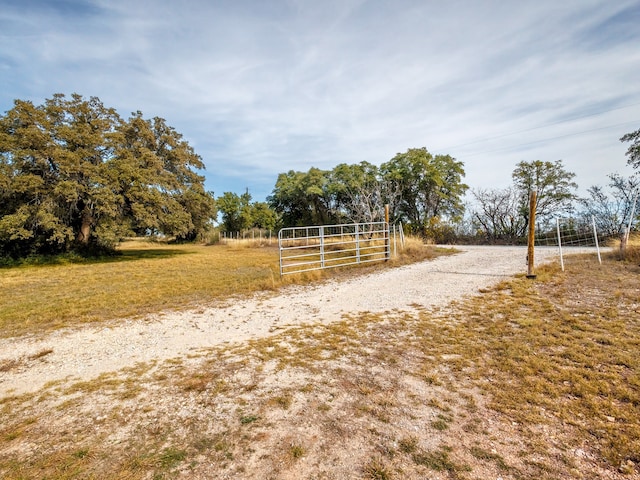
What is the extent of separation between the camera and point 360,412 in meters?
2.19

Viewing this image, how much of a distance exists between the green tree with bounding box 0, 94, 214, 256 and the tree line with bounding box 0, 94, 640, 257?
0.14ft

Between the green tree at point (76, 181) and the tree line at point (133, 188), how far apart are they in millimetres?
43

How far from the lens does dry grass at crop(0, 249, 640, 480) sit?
5.59ft

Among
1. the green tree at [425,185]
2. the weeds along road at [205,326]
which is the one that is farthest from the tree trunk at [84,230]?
the green tree at [425,185]

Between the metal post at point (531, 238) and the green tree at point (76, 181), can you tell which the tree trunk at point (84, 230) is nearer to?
the green tree at point (76, 181)

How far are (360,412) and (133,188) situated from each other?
15.0m

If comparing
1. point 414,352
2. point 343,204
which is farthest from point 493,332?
point 343,204

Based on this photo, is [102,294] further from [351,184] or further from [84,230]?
[351,184]

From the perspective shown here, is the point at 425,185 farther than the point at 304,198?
No

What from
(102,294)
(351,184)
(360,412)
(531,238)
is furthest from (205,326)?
(351,184)

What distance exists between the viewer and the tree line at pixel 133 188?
12.2m

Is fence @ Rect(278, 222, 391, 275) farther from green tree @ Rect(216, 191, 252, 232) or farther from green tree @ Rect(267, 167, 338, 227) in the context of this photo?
green tree @ Rect(216, 191, 252, 232)

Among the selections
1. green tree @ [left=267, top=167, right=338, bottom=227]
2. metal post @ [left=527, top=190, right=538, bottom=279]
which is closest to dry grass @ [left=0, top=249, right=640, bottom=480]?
metal post @ [left=527, top=190, right=538, bottom=279]

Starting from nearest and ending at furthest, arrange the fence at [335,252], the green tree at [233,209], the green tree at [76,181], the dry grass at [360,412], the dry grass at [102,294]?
1. the dry grass at [360,412]
2. the dry grass at [102,294]
3. the fence at [335,252]
4. the green tree at [76,181]
5. the green tree at [233,209]
